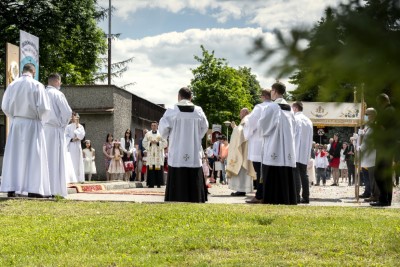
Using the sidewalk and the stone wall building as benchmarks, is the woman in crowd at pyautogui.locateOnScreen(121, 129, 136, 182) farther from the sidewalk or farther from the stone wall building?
the stone wall building

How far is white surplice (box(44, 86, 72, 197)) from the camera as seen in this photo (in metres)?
12.7

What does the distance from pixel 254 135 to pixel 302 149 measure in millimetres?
1463

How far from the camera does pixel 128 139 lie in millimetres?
27078

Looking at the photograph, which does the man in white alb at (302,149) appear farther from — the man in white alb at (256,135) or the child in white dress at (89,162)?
the child in white dress at (89,162)

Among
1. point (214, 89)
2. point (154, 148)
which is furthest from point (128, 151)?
point (214, 89)

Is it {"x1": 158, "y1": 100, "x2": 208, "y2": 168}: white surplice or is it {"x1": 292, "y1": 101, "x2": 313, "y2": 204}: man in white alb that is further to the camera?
{"x1": 292, "y1": 101, "x2": 313, "y2": 204}: man in white alb

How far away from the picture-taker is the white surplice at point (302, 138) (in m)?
14.5

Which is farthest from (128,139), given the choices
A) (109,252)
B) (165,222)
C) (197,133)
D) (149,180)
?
(109,252)

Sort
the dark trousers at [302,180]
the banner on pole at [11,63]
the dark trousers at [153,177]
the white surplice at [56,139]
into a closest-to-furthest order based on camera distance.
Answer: the white surplice at [56,139] < the dark trousers at [302,180] < the banner on pole at [11,63] < the dark trousers at [153,177]

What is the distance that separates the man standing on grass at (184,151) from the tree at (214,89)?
56105 mm

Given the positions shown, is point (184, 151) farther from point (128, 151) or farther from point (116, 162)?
point (116, 162)

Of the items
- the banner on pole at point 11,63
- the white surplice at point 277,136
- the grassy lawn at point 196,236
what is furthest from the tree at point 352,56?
the banner on pole at point 11,63

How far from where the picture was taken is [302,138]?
14.7m

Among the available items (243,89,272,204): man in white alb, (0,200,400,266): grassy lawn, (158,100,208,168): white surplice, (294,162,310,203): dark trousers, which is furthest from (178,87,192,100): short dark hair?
(0,200,400,266): grassy lawn
